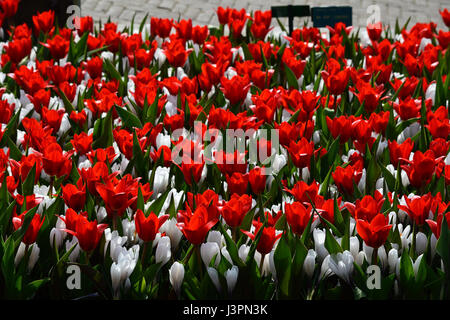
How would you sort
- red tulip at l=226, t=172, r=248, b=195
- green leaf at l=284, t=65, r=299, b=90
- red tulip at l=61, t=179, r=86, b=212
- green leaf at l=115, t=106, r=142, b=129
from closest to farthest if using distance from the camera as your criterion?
1. red tulip at l=61, t=179, r=86, b=212
2. red tulip at l=226, t=172, r=248, b=195
3. green leaf at l=115, t=106, r=142, b=129
4. green leaf at l=284, t=65, r=299, b=90

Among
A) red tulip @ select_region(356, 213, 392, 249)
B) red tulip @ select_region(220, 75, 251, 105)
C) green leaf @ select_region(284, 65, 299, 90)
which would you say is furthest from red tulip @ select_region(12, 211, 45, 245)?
green leaf @ select_region(284, 65, 299, 90)

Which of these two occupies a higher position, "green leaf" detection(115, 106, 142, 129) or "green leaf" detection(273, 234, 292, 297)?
"green leaf" detection(115, 106, 142, 129)

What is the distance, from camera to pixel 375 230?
2.03 m

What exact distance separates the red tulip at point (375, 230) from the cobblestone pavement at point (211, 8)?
22.5 feet

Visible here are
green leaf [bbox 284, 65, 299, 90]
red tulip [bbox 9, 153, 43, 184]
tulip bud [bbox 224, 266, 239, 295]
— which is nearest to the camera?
tulip bud [bbox 224, 266, 239, 295]

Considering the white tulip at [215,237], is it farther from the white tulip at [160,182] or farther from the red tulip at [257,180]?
the white tulip at [160,182]

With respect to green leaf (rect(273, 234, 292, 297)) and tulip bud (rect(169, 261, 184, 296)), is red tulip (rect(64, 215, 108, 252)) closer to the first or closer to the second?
tulip bud (rect(169, 261, 184, 296))

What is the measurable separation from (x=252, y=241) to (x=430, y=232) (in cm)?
52

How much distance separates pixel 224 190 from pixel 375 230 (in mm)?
667

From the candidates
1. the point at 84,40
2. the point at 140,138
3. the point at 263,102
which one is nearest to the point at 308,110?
the point at 263,102

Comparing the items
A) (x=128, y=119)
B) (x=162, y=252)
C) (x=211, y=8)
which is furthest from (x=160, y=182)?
(x=211, y=8)

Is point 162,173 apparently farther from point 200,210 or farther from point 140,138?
point 200,210

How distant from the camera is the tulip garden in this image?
2.02 metres
